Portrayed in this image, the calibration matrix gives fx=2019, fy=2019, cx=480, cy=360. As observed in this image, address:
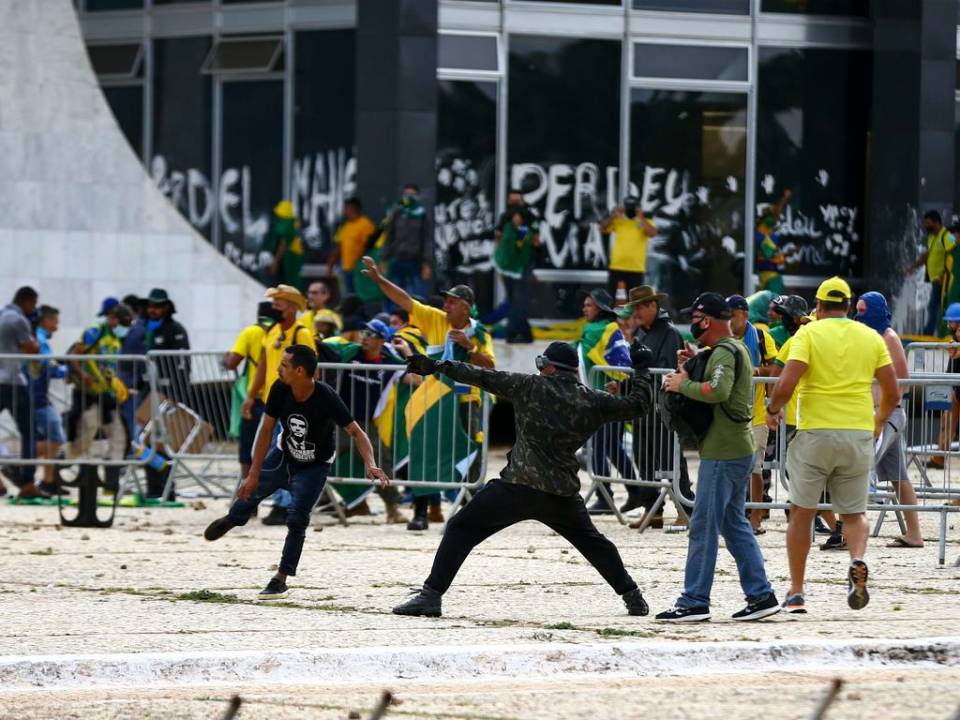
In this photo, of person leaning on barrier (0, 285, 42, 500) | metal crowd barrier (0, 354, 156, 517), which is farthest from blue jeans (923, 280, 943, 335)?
person leaning on barrier (0, 285, 42, 500)

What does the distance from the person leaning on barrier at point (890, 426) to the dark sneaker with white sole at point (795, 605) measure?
106 inches

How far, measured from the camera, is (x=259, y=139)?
2634cm

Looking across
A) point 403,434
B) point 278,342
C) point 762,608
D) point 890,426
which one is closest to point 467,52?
point 278,342

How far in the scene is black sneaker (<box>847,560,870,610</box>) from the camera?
10.0 meters

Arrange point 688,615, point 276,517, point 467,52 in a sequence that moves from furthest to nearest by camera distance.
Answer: point 467,52
point 276,517
point 688,615

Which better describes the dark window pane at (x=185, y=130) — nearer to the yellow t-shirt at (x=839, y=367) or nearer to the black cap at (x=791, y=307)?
the black cap at (x=791, y=307)

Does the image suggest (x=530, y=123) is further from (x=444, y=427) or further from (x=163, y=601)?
(x=163, y=601)

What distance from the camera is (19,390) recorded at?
1750cm

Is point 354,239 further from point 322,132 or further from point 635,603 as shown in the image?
point 635,603

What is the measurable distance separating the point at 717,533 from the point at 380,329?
626 cm

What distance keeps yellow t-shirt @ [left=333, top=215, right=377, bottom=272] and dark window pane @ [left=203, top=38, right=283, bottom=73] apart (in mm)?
3966

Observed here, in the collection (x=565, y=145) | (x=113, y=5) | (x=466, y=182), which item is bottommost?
(x=466, y=182)

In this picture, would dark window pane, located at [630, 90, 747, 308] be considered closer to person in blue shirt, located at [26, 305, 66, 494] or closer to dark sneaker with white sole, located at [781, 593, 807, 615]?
person in blue shirt, located at [26, 305, 66, 494]

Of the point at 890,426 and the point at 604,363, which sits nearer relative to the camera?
the point at 890,426
